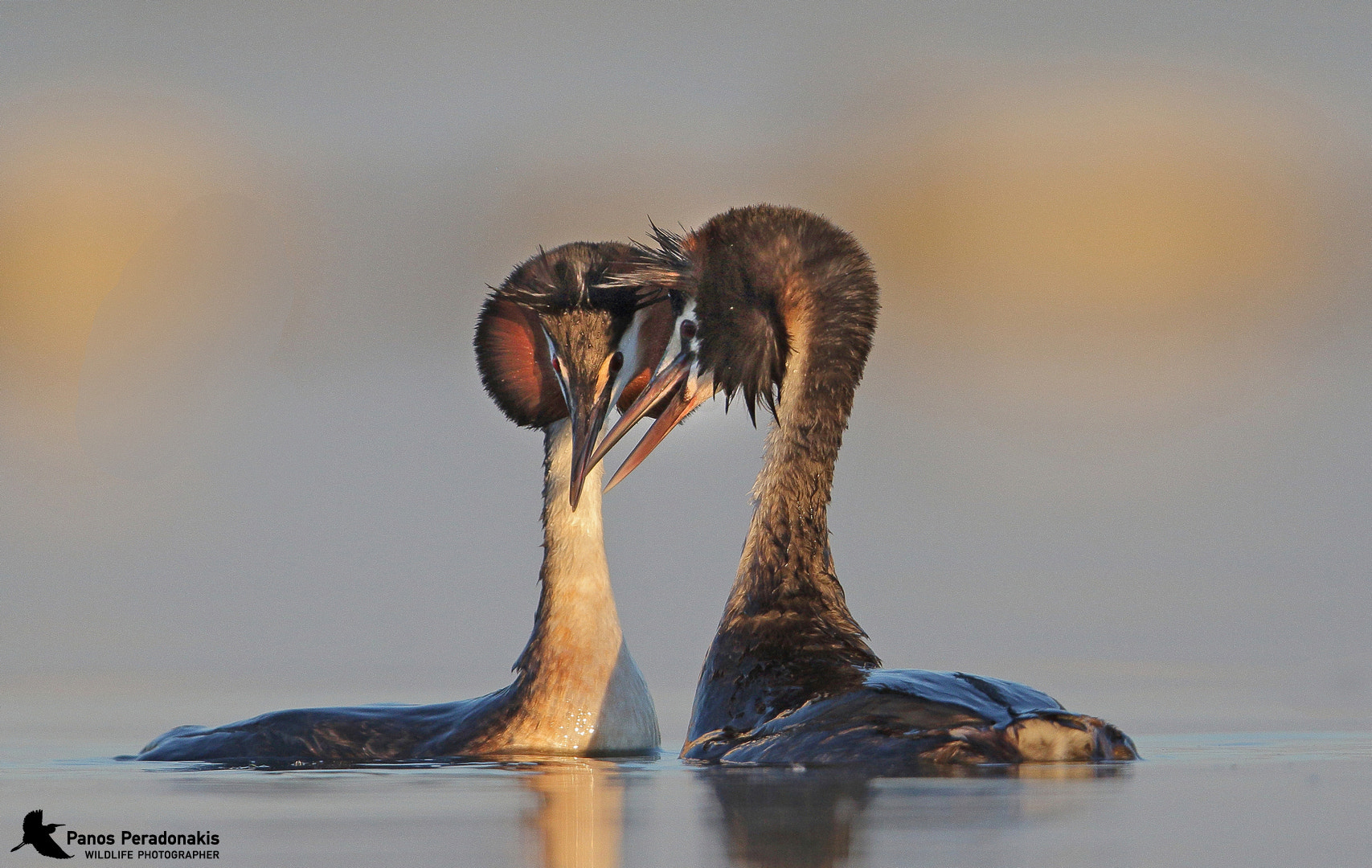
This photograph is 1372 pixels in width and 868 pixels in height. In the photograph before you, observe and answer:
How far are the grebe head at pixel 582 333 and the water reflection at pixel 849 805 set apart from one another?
2348mm

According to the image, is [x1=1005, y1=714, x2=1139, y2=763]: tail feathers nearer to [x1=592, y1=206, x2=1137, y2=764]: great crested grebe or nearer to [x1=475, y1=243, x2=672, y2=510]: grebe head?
[x1=592, y1=206, x2=1137, y2=764]: great crested grebe

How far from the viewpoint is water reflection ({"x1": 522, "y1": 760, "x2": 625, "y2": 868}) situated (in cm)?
438

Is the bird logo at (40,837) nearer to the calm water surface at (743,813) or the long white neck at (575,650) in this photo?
the calm water surface at (743,813)

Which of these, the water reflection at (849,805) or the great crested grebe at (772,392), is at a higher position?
the great crested grebe at (772,392)

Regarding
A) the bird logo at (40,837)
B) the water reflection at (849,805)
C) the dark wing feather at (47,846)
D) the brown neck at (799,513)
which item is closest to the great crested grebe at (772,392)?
the brown neck at (799,513)

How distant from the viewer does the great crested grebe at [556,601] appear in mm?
7965

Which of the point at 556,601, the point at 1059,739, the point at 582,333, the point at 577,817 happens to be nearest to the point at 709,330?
the point at 582,333

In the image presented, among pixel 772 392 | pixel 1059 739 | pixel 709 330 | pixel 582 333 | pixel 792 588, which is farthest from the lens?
pixel 582 333

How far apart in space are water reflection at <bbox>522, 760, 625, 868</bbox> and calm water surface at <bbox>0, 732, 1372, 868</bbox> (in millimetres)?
11

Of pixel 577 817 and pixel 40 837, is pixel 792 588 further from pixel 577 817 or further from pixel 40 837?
pixel 40 837

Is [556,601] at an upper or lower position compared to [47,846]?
upper

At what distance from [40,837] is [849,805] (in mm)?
2039

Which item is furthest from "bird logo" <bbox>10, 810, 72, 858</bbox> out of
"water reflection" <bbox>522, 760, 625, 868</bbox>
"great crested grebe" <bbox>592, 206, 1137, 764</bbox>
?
"great crested grebe" <bbox>592, 206, 1137, 764</bbox>

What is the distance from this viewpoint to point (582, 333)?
26.8 feet
